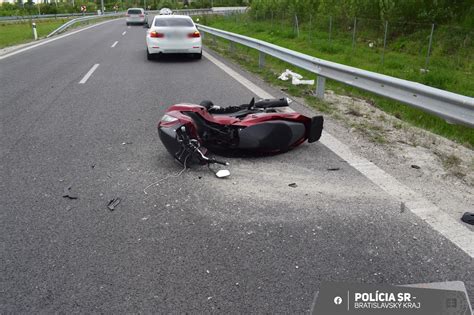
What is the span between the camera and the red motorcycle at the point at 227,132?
14.6ft

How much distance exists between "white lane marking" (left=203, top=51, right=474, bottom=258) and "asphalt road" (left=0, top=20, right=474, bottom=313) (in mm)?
91

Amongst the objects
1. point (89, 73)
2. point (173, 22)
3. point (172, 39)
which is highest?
point (173, 22)

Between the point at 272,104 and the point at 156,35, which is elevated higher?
the point at 156,35

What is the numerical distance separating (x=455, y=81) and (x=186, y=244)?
328 inches

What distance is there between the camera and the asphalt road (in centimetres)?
265

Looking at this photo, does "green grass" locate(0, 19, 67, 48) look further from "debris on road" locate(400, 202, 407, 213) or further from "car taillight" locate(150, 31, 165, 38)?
"debris on road" locate(400, 202, 407, 213)

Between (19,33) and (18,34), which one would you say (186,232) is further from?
(19,33)

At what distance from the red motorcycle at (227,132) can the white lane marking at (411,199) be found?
0.40m

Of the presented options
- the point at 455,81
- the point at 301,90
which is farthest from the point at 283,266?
the point at 455,81

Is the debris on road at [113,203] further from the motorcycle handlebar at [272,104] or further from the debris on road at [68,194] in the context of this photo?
the motorcycle handlebar at [272,104]

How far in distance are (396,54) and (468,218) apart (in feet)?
37.3

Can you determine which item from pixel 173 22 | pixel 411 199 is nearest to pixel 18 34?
pixel 173 22

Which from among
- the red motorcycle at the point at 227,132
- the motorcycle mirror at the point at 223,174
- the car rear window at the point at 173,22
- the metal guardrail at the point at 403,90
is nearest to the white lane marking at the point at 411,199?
the red motorcycle at the point at 227,132

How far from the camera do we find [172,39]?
41.9ft
